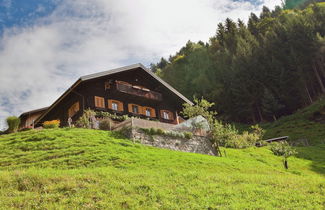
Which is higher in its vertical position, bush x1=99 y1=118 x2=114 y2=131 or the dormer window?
the dormer window

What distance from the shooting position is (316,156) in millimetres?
29078

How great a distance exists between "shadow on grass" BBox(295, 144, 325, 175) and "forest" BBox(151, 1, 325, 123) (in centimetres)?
2139

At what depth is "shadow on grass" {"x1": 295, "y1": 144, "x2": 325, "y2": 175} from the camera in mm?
24072

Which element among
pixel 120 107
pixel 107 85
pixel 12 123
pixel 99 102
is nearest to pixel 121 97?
pixel 120 107

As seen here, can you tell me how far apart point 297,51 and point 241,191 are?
1987 inches

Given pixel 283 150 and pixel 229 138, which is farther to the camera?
pixel 229 138

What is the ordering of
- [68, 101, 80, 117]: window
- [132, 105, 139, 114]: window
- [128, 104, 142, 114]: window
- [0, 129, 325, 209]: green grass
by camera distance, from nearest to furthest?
1. [0, 129, 325, 209]: green grass
2. [68, 101, 80, 117]: window
3. [128, 104, 142, 114]: window
4. [132, 105, 139, 114]: window

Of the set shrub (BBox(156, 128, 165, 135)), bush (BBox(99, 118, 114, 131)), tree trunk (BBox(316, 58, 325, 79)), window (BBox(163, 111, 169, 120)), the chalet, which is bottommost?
shrub (BBox(156, 128, 165, 135))

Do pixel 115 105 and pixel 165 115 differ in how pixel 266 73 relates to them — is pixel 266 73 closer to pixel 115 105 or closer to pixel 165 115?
pixel 165 115

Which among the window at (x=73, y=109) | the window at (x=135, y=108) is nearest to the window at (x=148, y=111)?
the window at (x=135, y=108)

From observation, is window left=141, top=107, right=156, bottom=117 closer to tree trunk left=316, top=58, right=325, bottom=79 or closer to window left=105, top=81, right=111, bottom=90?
window left=105, top=81, right=111, bottom=90

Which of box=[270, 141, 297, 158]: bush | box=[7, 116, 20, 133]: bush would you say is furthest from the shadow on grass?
box=[7, 116, 20, 133]: bush

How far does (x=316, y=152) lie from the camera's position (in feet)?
102

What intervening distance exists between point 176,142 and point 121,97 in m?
11.7
